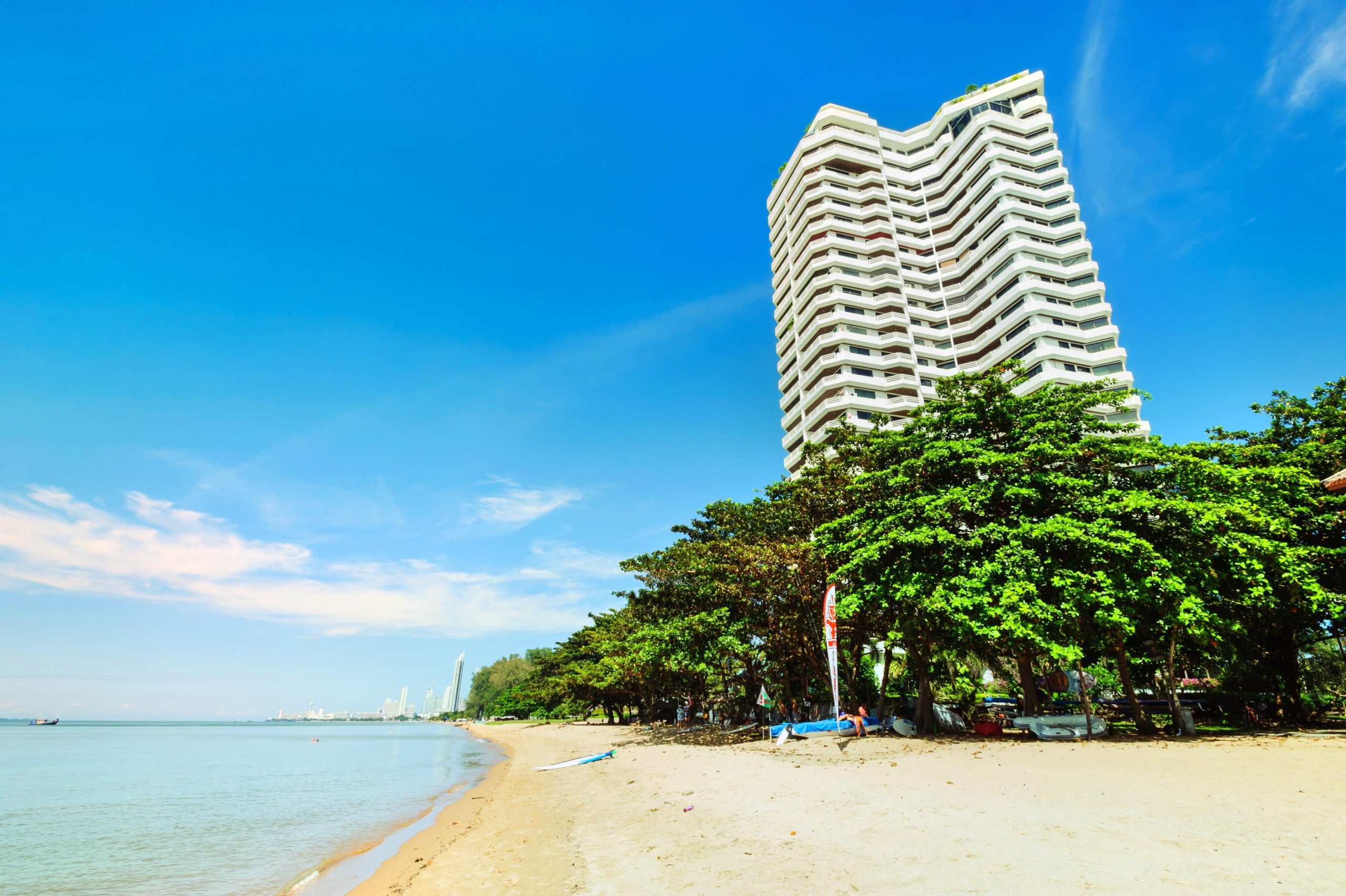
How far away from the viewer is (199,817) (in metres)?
20.7

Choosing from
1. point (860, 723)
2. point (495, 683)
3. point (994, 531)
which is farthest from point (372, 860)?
point (495, 683)

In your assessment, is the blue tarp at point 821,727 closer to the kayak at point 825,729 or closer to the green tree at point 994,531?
the kayak at point 825,729

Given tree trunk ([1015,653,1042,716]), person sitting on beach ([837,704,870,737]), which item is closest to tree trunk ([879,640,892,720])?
person sitting on beach ([837,704,870,737])

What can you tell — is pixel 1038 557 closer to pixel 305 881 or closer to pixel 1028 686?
pixel 1028 686

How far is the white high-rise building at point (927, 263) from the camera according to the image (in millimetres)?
73688

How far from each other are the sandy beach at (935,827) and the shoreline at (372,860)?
0.25m

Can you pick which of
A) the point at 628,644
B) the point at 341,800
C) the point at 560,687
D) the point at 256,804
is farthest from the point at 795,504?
the point at 560,687

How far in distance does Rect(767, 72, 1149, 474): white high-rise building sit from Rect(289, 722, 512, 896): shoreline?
58.4 meters

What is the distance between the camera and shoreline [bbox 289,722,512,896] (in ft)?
40.0

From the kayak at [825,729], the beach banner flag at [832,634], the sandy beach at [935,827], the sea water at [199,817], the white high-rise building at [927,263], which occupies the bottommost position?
the sea water at [199,817]

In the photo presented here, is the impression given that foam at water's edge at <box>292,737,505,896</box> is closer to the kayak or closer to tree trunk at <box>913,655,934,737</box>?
the kayak

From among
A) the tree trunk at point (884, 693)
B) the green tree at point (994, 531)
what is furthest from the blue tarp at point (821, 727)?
the green tree at point (994, 531)

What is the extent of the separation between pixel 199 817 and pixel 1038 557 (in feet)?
93.8

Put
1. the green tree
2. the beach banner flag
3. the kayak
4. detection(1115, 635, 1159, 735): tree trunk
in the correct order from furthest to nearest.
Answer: the kayak
detection(1115, 635, 1159, 735): tree trunk
the beach banner flag
the green tree
